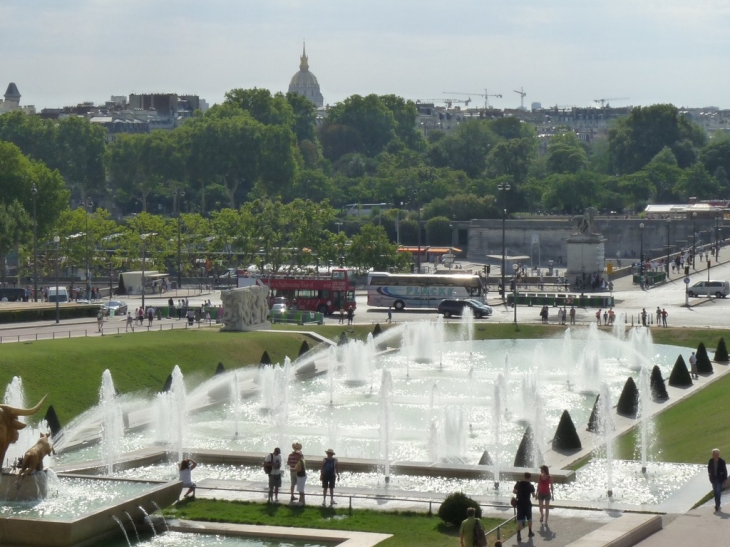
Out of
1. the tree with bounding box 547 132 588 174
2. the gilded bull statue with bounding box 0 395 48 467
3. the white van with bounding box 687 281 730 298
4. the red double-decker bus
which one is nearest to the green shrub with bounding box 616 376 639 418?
the gilded bull statue with bounding box 0 395 48 467

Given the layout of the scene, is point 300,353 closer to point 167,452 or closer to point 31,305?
point 31,305

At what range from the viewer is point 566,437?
37969 millimetres

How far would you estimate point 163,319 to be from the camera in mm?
69125

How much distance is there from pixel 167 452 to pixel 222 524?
26.3ft

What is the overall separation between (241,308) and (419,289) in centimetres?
1857

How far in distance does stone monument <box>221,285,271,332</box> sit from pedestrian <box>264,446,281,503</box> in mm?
31183

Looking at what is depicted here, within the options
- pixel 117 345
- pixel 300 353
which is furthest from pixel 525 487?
pixel 300 353

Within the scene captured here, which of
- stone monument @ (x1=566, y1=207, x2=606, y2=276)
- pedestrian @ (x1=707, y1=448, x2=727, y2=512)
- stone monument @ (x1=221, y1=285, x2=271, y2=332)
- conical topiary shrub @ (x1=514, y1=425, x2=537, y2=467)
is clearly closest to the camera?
pedestrian @ (x1=707, y1=448, x2=727, y2=512)

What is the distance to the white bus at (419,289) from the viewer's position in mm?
77562

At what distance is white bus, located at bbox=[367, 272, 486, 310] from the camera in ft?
254

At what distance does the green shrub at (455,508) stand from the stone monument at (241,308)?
34.2 m

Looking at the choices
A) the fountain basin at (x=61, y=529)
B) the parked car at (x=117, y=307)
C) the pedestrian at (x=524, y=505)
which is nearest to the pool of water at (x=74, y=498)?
the fountain basin at (x=61, y=529)

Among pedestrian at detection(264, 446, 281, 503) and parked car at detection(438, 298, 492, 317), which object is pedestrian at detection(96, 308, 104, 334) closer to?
parked car at detection(438, 298, 492, 317)

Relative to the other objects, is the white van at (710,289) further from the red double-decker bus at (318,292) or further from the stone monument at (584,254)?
the red double-decker bus at (318,292)
